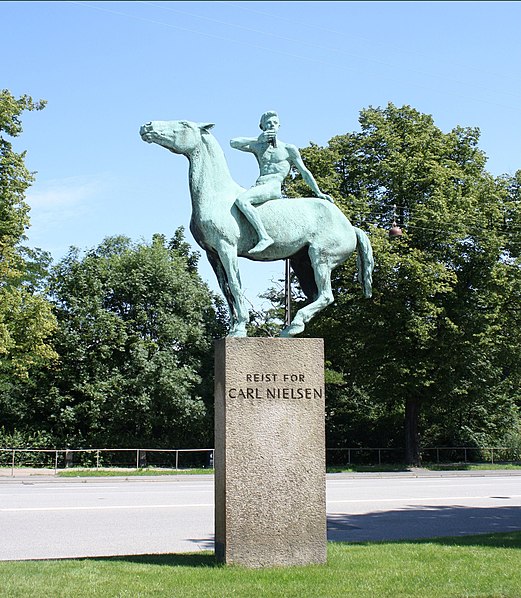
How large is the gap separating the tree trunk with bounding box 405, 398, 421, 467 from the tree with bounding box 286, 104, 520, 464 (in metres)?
0.05

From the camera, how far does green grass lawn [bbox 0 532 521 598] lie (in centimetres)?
723

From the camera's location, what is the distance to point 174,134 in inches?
380

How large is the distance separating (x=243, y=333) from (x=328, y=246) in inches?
62.2

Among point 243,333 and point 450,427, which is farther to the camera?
point 450,427

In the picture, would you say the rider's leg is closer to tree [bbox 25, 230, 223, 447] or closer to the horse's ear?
the horse's ear

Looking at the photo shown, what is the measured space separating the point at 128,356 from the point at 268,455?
1126 inches

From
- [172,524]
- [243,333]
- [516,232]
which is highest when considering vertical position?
[516,232]

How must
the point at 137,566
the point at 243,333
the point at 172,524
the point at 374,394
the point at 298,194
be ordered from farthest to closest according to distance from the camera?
the point at 374,394, the point at 298,194, the point at 172,524, the point at 243,333, the point at 137,566

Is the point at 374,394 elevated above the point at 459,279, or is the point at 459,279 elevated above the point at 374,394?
the point at 459,279

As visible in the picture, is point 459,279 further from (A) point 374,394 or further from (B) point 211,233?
(B) point 211,233

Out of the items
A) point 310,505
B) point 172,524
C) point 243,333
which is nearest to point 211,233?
point 243,333

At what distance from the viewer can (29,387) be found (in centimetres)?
3625

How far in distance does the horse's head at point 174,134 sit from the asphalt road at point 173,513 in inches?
210

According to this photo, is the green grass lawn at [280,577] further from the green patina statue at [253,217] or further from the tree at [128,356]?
the tree at [128,356]
